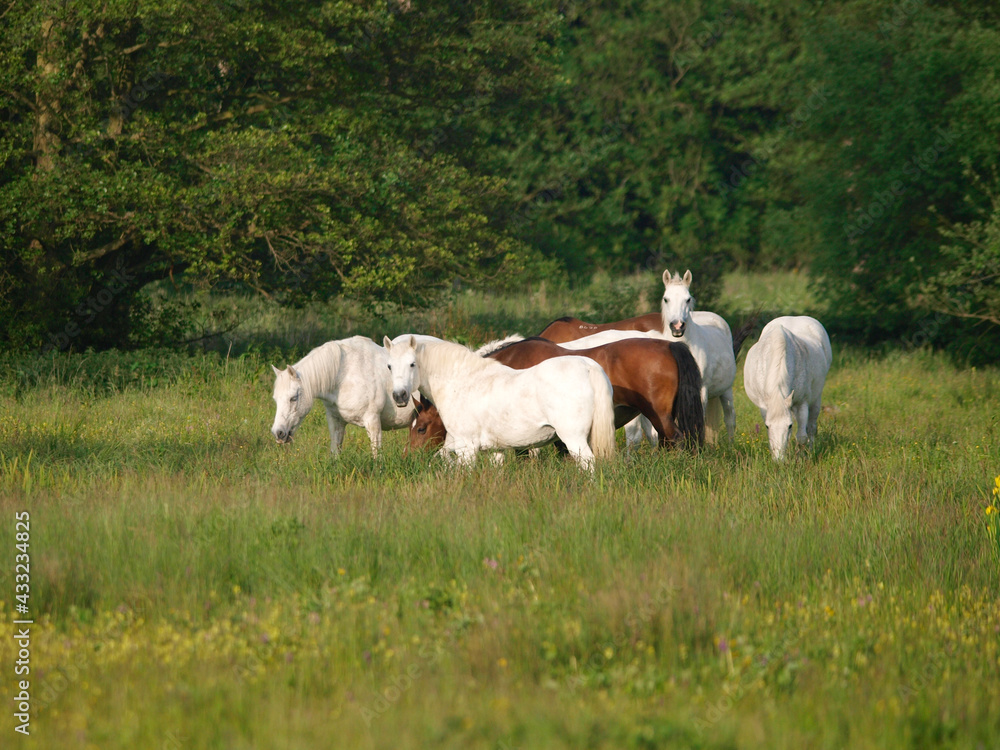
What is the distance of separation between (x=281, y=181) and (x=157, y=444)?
16.2 feet

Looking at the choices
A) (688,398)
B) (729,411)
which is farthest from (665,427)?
(729,411)

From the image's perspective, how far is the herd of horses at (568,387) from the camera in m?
7.15

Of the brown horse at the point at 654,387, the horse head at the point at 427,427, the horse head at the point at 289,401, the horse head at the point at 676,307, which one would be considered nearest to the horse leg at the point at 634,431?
the horse head at the point at 676,307

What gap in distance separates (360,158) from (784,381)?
7.77m

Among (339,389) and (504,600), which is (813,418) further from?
(504,600)

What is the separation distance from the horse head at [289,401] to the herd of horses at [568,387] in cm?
1

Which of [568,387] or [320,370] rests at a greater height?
[568,387]

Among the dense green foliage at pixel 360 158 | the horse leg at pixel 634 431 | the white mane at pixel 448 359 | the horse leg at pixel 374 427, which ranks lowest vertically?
the horse leg at pixel 634 431

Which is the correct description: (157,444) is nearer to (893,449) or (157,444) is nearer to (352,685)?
(352,685)

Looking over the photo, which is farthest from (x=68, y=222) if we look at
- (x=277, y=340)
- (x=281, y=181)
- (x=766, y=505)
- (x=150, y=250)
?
(x=766, y=505)

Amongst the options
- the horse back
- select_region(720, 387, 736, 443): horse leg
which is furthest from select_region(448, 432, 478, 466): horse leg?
select_region(720, 387, 736, 443): horse leg

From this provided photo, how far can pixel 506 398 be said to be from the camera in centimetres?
729

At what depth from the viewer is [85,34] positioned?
1212 centimetres

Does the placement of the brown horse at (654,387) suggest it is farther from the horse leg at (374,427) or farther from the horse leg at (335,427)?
the horse leg at (335,427)
